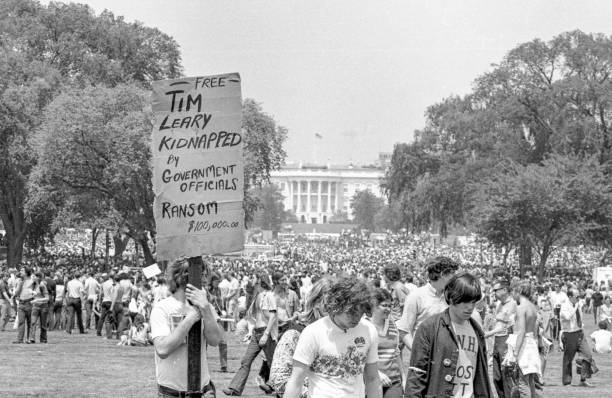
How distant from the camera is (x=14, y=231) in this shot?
188 ft

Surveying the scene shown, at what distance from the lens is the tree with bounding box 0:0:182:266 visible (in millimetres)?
53000

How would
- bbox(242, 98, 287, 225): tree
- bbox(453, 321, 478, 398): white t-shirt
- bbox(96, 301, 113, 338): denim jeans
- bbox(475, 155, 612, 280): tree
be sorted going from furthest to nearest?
bbox(475, 155, 612, 280): tree
bbox(242, 98, 287, 225): tree
bbox(96, 301, 113, 338): denim jeans
bbox(453, 321, 478, 398): white t-shirt

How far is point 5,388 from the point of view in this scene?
1573 centimetres

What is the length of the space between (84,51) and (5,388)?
47.4m

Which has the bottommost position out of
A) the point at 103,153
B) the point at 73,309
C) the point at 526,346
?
the point at 73,309

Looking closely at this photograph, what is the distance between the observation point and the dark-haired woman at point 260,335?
13.5 metres

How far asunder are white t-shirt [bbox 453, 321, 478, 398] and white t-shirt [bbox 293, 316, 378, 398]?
20.6 inches

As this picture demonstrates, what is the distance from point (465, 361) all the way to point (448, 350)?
0.51 feet

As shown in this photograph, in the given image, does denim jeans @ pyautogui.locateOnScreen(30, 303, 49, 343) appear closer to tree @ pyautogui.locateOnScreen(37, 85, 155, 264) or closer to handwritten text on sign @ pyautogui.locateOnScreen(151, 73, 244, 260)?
handwritten text on sign @ pyautogui.locateOnScreen(151, 73, 244, 260)

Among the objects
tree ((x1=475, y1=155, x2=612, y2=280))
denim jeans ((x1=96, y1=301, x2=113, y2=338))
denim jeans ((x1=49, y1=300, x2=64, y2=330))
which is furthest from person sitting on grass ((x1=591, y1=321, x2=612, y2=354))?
tree ((x1=475, y1=155, x2=612, y2=280))

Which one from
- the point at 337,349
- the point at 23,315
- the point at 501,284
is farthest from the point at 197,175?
the point at 23,315

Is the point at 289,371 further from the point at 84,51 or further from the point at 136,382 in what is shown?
the point at 84,51

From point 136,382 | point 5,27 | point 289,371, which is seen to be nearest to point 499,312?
point 136,382

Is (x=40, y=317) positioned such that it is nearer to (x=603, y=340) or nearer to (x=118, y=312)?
(x=118, y=312)
